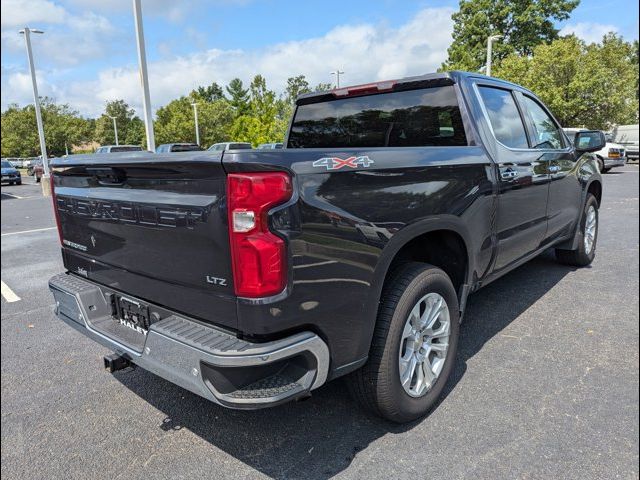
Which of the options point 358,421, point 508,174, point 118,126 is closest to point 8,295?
point 358,421

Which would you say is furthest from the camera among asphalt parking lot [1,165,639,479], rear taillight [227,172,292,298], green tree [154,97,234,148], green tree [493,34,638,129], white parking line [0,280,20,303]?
green tree [154,97,234,148]

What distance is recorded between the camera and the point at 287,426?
2.65 meters

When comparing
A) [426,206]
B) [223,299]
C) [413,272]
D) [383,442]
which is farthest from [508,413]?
[223,299]

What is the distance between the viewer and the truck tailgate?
1.97 metres

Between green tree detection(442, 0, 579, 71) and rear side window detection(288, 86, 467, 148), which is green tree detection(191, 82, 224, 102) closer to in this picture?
green tree detection(442, 0, 579, 71)

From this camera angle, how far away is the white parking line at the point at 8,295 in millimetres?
5016

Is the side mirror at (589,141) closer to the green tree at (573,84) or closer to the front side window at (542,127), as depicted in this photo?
the front side window at (542,127)

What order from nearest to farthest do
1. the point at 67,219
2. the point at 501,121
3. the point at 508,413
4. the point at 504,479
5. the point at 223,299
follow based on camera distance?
the point at 223,299 → the point at 504,479 → the point at 508,413 → the point at 67,219 → the point at 501,121

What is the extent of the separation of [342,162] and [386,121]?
167cm

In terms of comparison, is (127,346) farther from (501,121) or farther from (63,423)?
(501,121)

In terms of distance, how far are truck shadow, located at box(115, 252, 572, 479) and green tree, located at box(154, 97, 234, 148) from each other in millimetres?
45639

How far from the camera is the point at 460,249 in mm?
3055

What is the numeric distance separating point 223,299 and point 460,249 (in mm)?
1676

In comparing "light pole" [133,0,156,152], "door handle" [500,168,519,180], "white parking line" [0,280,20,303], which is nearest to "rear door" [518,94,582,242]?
"door handle" [500,168,519,180]
